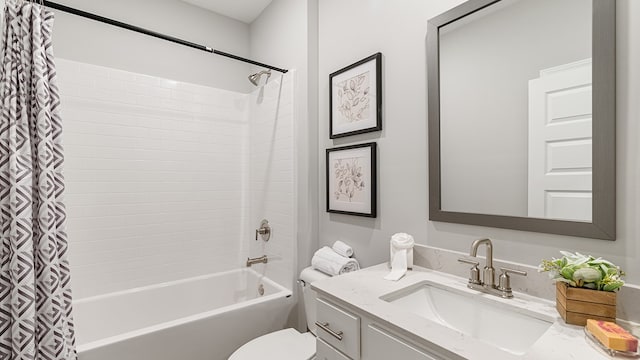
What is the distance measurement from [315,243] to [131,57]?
192 cm

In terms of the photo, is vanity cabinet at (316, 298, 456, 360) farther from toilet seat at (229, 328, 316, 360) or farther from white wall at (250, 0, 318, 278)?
white wall at (250, 0, 318, 278)

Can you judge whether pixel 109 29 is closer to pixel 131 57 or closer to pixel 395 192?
pixel 131 57

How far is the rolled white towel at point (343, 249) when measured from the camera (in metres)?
1.71

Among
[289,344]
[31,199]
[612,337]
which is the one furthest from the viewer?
[289,344]

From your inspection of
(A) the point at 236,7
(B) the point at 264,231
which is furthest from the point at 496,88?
(A) the point at 236,7

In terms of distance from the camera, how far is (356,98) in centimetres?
170

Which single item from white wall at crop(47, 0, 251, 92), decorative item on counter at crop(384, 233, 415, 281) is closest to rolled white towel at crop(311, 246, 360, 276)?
decorative item on counter at crop(384, 233, 415, 281)

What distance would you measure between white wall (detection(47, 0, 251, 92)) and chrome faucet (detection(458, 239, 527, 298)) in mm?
2325

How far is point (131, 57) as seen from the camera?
85.9 inches

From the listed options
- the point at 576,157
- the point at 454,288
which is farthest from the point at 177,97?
the point at 576,157

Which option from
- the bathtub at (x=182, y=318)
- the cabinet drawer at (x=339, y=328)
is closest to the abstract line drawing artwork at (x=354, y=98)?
the cabinet drawer at (x=339, y=328)

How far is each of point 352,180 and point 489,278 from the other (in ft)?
2.85

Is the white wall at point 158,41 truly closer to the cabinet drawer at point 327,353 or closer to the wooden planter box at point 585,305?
the cabinet drawer at point 327,353

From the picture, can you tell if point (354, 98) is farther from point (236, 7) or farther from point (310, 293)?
point (236, 7)
